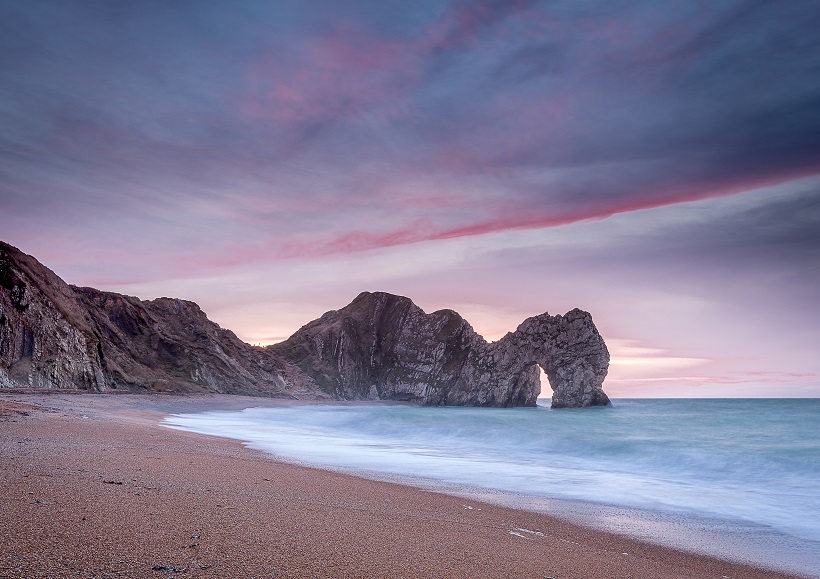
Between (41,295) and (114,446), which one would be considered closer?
(114,446)

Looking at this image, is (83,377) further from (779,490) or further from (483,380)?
(483,380)

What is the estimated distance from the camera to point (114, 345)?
2216 inches

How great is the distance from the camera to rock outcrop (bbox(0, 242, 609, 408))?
37875 mm

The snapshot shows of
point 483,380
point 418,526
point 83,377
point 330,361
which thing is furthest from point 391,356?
point 418,526

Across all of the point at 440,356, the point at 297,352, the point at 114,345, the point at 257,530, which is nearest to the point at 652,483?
the point at 257,530

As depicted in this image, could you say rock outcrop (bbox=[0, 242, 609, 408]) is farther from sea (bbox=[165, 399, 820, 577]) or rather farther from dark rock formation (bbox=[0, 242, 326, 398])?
sea (bbox=[165, 399, 820, 577])

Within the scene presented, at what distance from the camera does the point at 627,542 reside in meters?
5.79

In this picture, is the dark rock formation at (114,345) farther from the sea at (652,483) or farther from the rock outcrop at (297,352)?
the sea at (652,483)

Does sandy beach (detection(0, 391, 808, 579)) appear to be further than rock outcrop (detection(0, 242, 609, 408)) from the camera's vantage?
No

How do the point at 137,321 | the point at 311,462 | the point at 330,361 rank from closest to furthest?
the point at 311,462 < the point at 137,321 < the point at 330,361

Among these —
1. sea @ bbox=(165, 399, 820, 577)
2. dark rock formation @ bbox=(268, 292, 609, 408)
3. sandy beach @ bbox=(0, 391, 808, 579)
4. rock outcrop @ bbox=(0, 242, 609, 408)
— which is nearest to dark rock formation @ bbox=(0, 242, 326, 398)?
rock outcrop @ bbox=(0, 242, 609, 408)

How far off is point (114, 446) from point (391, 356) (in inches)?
3936

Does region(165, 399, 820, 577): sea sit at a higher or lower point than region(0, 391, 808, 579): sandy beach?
lower

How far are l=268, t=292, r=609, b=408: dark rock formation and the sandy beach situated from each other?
232 feet
